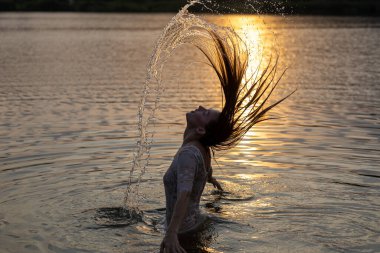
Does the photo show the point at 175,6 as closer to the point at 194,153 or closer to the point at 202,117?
the point at 202,117

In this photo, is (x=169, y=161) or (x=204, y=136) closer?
(x=204, y=136)

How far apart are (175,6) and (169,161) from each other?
92.8 metres

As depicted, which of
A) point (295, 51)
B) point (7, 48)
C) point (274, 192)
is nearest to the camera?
point (274, 192)

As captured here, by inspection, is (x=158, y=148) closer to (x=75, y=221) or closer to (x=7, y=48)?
(x=75, y=221)

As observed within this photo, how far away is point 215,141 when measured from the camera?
837 cm

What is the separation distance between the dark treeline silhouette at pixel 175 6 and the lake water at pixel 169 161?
157 feet

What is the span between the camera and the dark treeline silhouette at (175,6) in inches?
3325

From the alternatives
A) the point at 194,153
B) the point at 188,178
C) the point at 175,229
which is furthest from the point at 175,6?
the point at 175,229

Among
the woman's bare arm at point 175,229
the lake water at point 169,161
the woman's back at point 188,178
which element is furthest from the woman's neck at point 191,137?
the lake water at point 169,161

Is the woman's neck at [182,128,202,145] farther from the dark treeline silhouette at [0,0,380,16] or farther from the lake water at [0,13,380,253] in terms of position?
the dark treeline silhouette at [0,0,380,16]

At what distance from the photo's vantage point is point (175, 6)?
104625mm

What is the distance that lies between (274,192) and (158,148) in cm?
415

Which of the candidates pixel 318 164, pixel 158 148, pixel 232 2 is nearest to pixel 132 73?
pixel 158 148

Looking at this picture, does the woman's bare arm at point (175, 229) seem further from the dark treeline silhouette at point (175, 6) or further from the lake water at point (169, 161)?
the dark treeline silhouette at point (175, 6)
